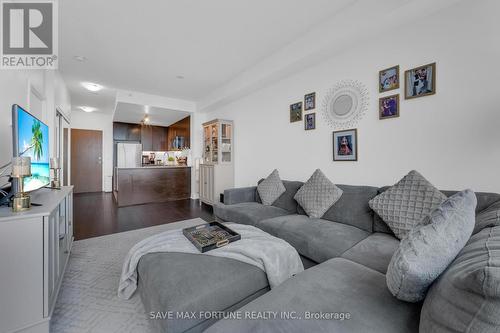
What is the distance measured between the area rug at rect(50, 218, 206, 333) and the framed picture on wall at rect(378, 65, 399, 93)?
2.89 m

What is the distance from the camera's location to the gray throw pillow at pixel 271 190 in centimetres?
287

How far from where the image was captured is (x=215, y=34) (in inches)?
102

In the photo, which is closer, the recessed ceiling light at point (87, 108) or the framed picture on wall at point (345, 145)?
the framed picture on wall at point (345, 145)

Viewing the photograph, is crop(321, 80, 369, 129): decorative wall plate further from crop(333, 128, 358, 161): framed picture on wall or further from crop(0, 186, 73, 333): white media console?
crop(0, 186, 73, 333): white media console

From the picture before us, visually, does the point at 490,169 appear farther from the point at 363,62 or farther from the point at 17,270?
the point at 17,270

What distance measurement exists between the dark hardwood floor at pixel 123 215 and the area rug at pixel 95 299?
27.3 inches

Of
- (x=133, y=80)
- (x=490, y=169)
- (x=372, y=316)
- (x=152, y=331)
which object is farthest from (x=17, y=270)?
(x=133, y=80)

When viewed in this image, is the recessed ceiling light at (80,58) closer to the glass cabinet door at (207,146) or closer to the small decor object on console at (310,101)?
the glass cabinet door at (207,146)

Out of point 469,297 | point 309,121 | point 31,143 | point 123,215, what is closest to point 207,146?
point 123,215

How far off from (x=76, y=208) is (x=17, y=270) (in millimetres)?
4039

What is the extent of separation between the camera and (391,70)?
212cm

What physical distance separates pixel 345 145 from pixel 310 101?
81 cm

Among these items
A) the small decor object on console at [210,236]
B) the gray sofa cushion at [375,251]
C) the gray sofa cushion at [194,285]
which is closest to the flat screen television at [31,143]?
the gray sofa cushion at [194,285]

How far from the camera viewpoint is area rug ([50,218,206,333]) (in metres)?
1.35
